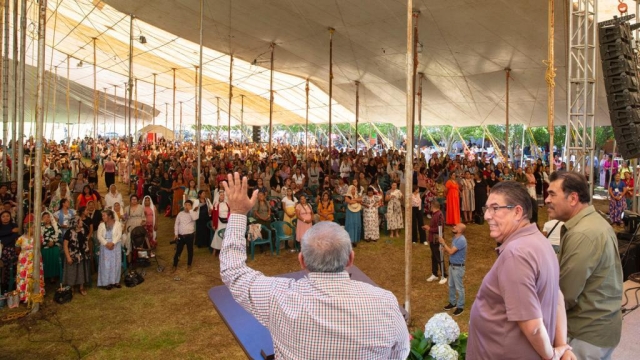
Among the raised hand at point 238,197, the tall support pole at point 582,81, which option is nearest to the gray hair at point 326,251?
the raised hand at point 238,197

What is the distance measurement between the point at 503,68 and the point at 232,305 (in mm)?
13158

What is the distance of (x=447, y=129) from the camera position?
44.5 metres

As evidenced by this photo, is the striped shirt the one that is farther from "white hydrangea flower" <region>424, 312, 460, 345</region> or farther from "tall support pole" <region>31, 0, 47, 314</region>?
"white hydrangea flower" <region>424, 312, 460, 345</region>

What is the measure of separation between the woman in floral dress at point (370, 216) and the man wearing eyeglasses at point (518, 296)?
779cm

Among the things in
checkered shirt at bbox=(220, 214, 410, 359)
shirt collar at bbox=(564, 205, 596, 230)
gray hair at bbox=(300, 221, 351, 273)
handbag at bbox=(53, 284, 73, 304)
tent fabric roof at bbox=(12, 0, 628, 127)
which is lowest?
handbag at bbox=(53, 284, 73, 304)

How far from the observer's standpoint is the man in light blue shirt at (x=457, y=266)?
5633 mm

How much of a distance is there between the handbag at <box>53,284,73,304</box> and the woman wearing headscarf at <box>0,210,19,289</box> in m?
0.76

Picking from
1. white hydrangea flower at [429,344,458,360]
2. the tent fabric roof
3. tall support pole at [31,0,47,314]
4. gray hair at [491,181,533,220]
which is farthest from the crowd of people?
the tent fabric roof

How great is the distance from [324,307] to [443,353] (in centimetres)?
132

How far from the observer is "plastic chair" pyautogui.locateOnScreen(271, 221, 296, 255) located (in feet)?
28.8

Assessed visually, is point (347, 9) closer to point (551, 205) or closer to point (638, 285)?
point (638, 285)

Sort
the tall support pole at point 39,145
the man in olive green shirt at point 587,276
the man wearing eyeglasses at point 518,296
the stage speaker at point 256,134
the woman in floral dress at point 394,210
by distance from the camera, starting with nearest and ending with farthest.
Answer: the man wearing eyeglasses at point 518,296
the man in olive green shirt at point 587,276
the tall support pole at point 39,145
the woman in floral dress at point 394,210
the stage speaker at point 256,134

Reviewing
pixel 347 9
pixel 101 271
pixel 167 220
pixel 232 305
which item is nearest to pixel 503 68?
pixel 347 9

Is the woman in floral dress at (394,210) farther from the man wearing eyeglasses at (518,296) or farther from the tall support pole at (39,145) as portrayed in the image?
the man wearing eyeglasses at (518,296)
